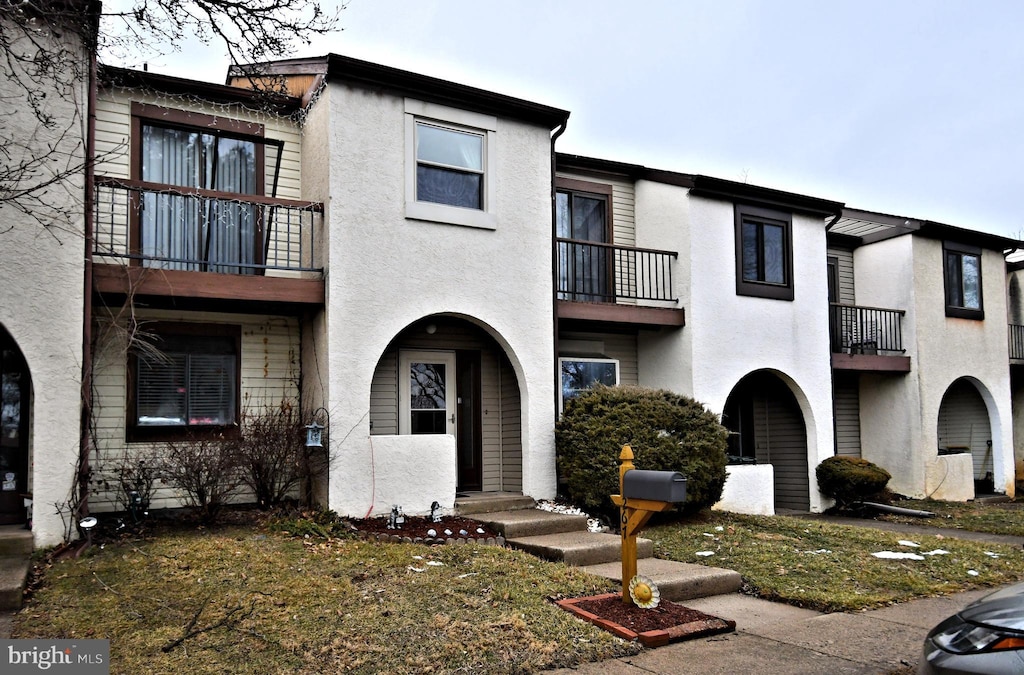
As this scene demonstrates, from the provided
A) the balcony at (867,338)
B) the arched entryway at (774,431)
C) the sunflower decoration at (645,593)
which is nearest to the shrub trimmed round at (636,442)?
the sunflower decoration at (645,593)

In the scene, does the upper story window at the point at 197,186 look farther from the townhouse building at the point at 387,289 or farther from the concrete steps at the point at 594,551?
the concrete steps at the point at 594,551

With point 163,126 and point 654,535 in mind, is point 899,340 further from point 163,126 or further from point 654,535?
point 163,126

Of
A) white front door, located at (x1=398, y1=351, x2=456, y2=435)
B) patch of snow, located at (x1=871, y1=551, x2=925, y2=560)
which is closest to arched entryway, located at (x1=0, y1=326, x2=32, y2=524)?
white front door, located at (x1=398, y1=351, x2=456, y2=435)

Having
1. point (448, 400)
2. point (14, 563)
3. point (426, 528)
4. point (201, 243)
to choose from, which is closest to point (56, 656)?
point (14, 563)

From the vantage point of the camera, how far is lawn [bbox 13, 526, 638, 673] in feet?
17.7

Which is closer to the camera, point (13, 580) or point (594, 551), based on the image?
point (13, 580)

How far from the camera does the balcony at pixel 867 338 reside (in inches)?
614

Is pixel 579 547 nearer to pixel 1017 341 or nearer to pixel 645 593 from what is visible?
pixel 645 593

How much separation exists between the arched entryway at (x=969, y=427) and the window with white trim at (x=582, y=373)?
366 inches

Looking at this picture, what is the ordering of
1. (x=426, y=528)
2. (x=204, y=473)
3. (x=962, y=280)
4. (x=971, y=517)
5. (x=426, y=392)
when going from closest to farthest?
(x=204, y=473), (x=426, y=528), (x=426, y=392), (x=971, y=517), (x=962, y=280)

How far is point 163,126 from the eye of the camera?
1077cm

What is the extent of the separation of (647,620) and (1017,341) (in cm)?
1743

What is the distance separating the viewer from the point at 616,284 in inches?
544

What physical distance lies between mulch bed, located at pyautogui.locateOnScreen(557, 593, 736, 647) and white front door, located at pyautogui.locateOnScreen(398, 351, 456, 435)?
5.54 metres
